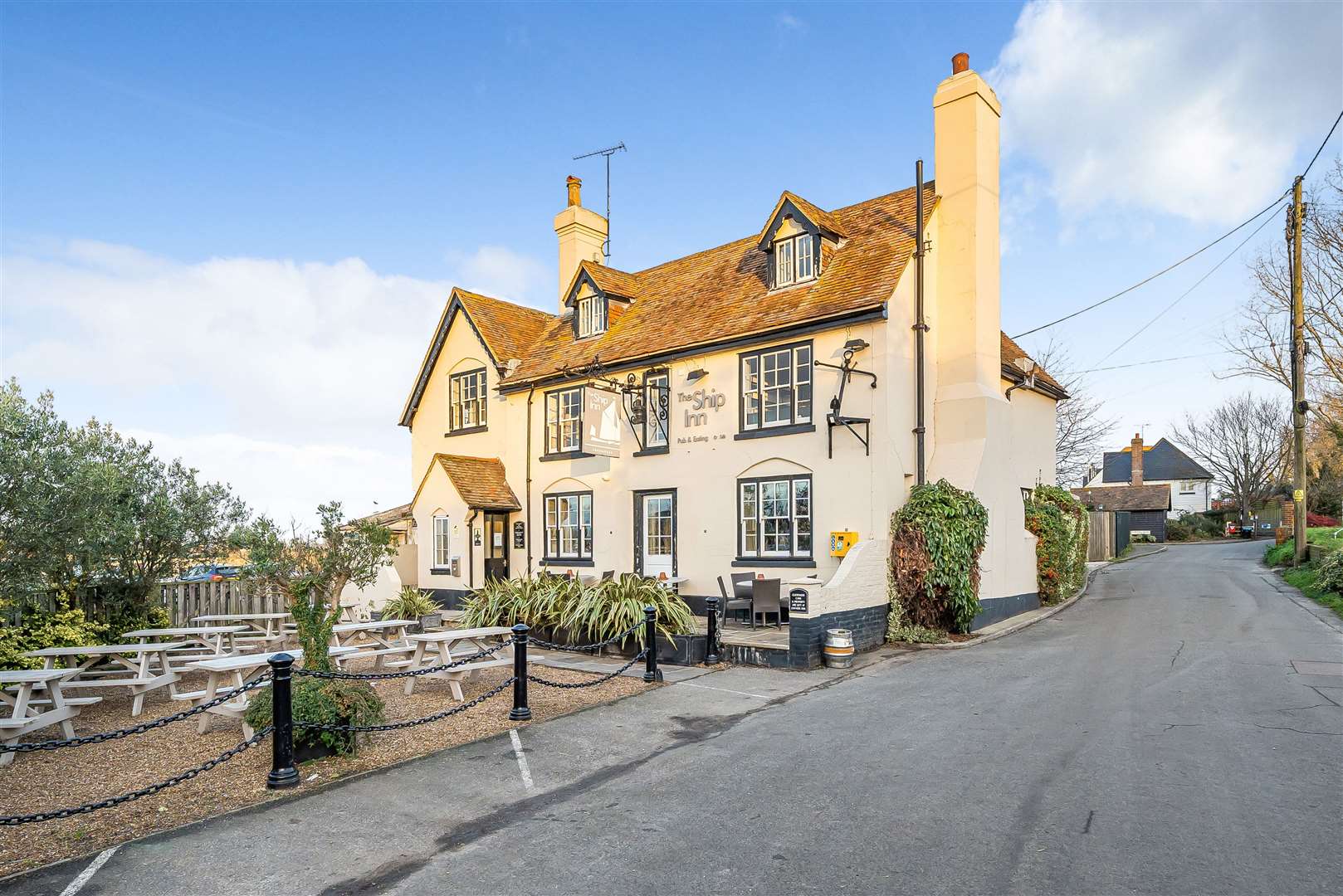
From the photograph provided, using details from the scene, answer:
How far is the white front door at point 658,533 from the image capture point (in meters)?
18.0

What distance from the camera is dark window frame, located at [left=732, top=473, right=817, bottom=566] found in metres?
15.5

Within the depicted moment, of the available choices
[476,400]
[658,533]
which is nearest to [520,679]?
[658,533]

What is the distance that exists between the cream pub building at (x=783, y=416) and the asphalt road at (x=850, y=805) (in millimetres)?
4052

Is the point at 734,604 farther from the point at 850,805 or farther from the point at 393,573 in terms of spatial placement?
the point at 393,573

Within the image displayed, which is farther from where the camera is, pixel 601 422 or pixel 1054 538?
pixel 1054 538

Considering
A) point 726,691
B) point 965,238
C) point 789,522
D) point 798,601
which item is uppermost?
point 965,238

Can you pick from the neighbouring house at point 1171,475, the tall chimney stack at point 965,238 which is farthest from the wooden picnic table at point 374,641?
the neighbouring house at point 1171,475

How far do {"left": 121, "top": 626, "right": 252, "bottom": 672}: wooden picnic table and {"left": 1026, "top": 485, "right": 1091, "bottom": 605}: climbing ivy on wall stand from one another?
55.3ft

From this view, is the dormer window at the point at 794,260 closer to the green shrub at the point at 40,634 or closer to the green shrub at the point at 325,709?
the green shrub at the point at 325,709

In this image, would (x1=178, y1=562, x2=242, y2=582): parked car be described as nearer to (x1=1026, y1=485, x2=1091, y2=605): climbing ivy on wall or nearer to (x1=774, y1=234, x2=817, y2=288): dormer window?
(x1=774, y1=234, x2=817, y2=288): dormer window

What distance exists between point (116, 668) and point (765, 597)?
34.0ft

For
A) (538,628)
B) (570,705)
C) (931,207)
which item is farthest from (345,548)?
(931,207)

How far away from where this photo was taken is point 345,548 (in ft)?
41.8

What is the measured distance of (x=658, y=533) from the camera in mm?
18406
